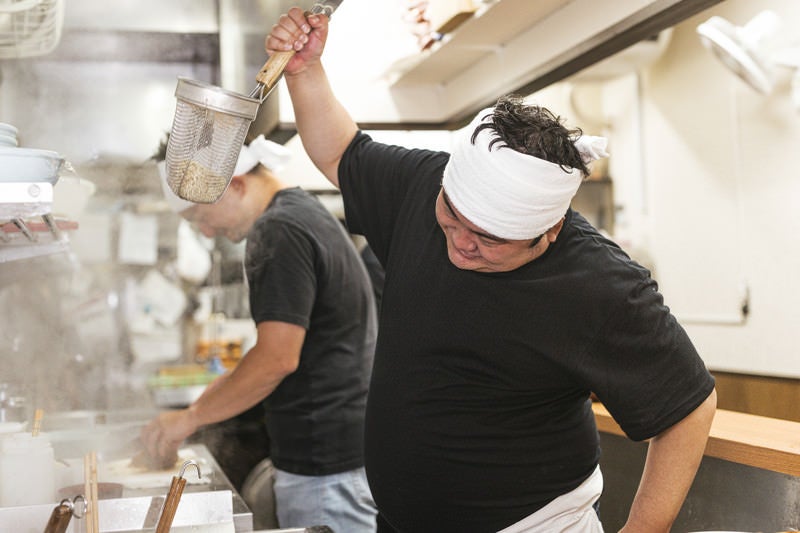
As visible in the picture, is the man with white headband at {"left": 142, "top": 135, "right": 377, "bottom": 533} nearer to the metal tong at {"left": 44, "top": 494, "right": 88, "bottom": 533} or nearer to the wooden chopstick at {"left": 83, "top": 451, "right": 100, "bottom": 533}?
the wooden chopstick at {"left": 83, "top": 451, "right": 100, "bottom": 533}

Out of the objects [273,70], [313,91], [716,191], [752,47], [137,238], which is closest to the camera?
[273,70]

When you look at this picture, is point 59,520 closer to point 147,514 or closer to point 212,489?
point 147,514

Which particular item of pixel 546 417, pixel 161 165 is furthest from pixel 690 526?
pixel 161 165

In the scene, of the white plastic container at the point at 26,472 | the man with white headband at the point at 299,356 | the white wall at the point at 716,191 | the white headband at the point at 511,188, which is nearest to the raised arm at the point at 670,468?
the white headband at the point at 511,188

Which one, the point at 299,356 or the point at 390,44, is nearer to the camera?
the point at 299,356

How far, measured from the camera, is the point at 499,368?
4.91ft

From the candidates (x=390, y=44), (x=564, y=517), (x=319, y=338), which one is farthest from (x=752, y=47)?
(x=564, y=517)

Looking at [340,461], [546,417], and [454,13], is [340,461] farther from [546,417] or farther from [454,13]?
[454,13]

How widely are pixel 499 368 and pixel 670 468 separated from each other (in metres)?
0.33

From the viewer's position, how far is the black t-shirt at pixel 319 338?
220cm

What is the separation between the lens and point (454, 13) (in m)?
2.27

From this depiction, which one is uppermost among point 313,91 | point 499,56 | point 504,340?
point 499,56

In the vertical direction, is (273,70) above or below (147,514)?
above

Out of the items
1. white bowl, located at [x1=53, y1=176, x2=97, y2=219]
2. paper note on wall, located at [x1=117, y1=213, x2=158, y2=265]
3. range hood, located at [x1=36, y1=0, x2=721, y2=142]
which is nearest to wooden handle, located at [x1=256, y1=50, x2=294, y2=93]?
range hood, located at [x1=36, y1=0, x2=721, y2=142]
